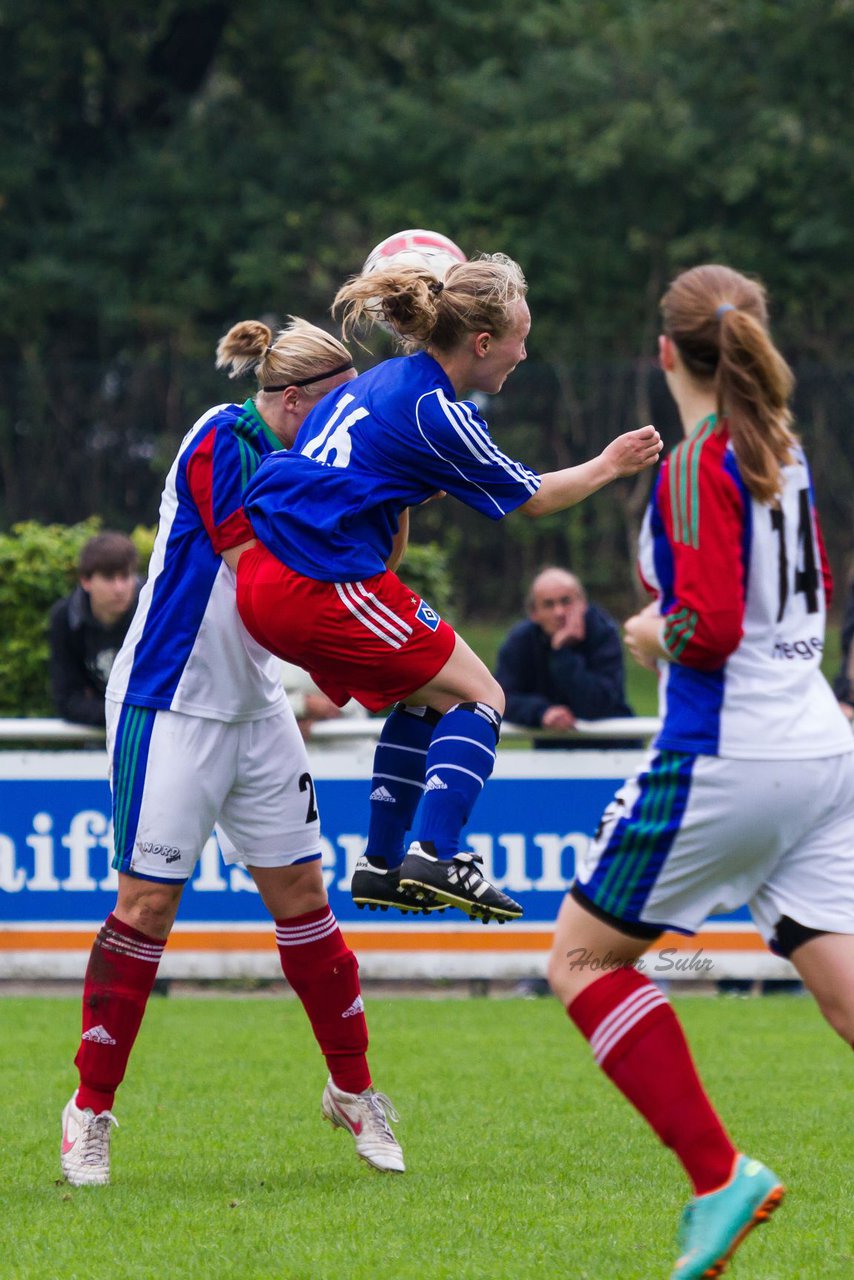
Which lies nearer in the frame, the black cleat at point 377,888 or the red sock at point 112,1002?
the black cleat at point 377,888

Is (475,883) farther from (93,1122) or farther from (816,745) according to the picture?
(93,1122)

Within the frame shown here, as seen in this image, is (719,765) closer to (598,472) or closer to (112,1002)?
(598,472)

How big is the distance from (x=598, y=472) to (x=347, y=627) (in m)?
0.74

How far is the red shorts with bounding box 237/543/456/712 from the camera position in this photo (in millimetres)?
4465

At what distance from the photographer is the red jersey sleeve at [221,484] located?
4969 mm

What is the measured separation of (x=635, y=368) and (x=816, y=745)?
54.8ft

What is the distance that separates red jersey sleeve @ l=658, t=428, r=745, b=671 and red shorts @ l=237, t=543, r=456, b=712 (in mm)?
1132

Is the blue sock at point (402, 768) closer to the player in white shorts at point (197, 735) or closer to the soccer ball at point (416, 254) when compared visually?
the player in white shorts at point (197, 735)

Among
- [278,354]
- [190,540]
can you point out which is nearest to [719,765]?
[190,540]

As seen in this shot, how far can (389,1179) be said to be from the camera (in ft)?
16.7

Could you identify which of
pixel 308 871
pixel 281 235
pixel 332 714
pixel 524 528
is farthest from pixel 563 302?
pixel 308 871

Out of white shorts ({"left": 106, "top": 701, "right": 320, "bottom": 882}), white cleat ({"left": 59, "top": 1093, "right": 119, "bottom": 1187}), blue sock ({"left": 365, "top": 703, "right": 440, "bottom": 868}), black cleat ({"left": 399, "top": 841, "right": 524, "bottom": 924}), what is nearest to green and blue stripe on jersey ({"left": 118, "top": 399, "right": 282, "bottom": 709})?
white shorts ({"left": 106, "top": 701, "right": 320, "bottom": 882})

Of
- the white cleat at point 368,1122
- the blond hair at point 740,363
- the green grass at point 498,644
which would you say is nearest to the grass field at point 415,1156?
the white cleat at point 368,1122

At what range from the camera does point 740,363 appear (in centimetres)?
356
